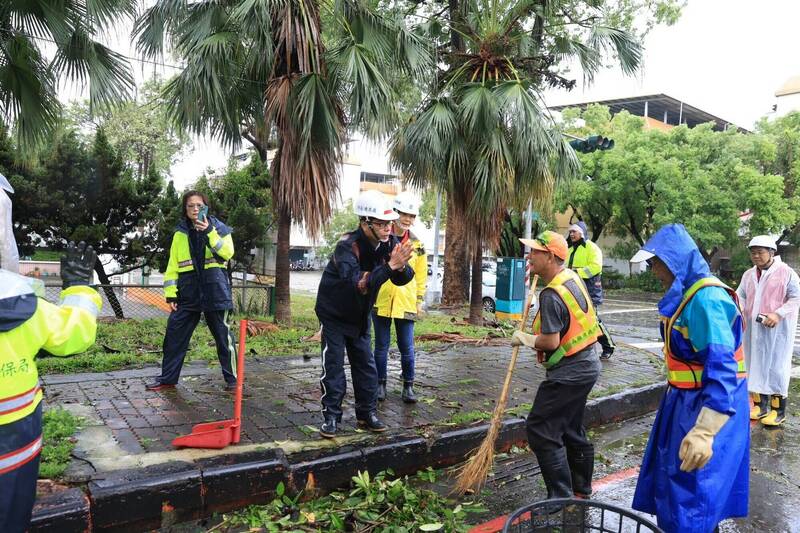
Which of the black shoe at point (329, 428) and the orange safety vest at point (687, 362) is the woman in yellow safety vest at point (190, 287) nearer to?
the black shoe at point (329, 428)

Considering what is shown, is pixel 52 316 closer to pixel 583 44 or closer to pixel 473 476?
pixel 473 476

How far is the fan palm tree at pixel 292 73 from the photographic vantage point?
7883 millimetres

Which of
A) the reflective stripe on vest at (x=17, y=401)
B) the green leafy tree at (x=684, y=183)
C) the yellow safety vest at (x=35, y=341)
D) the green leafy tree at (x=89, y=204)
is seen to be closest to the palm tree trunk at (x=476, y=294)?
the green leafy tree at (x=89, y=204)

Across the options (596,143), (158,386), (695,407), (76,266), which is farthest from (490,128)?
(76,266)

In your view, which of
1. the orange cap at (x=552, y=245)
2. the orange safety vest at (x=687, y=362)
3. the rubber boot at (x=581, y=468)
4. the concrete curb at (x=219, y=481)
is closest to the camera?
the orange safety vest at (x=687, y=362)

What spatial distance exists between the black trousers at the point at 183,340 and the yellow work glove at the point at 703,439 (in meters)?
4.15

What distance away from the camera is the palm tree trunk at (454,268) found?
572 inches

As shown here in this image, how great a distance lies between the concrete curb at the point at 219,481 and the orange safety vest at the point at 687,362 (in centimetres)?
213

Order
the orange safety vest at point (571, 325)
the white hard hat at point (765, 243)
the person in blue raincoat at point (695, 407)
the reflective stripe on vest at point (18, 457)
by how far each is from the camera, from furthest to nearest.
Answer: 1. the white hard hat at point (765, 243)
2. the orange safety vest at point (571, 325)
3. the person in blue raincoat at point (695, 407)
4. the reflective stripe on vest at point (18, 457)

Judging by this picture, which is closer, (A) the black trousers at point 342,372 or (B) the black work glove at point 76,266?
(B) the black work glove at point 76,266

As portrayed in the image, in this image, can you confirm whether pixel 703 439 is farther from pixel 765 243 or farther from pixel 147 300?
pixel 147 300

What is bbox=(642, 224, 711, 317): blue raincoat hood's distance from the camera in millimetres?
2816

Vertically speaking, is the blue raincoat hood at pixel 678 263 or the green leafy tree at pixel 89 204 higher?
the green leafy tree at pixel 89 204

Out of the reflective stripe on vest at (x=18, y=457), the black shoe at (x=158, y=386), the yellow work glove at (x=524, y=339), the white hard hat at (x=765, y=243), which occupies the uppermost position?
the white hard hat at (x=765, y=243)
